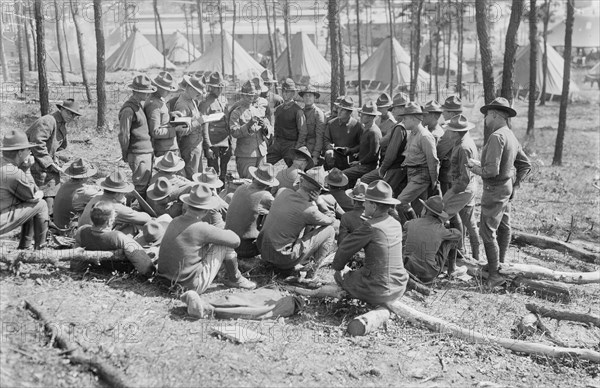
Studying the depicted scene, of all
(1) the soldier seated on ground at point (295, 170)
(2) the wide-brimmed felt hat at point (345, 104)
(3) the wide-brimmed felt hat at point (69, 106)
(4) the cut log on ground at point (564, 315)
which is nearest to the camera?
(4) the cut log on ground at point (564, 315)

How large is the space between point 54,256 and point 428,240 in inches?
165

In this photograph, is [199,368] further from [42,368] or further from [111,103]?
[111,103]

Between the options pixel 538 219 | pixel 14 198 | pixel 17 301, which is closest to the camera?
pixel 17 301

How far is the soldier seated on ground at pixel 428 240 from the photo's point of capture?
8039 mm

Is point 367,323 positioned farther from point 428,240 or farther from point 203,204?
point 203,204

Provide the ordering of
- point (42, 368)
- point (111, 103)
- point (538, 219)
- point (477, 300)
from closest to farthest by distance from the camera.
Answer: point (42, 368), point (477, 300), point (538, 219), point (111, 103)

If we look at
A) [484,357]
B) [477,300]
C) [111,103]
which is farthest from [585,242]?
[111,103]

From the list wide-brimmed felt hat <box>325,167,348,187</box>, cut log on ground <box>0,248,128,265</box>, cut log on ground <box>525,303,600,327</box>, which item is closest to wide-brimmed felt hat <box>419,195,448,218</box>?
cut log on ground <box>525,303,600,327</box>

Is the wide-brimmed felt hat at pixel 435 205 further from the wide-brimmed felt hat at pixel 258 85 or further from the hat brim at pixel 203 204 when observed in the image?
the wide-brimmed felt hat at pixel 258 85

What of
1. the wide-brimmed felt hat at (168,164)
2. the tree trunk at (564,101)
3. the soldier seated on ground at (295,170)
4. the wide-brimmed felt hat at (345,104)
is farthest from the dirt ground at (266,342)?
the tree trunk at (564,101)

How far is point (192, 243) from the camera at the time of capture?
22.9 ft

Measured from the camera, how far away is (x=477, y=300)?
8188 millimetres

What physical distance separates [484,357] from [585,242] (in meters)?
5.90

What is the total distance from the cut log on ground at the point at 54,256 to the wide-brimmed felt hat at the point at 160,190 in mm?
1575
